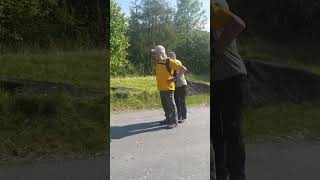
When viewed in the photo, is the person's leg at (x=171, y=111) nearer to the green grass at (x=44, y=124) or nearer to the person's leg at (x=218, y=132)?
the person's leg at (x=218, y=132)

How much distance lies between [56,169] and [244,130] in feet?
5.63

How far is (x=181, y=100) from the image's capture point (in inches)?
167

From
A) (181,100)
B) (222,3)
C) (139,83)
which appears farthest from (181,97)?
(222,3)

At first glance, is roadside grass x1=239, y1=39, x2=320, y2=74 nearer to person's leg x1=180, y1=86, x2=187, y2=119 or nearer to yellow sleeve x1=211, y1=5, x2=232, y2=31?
yellow sleeve x1=211, y1=5, x2=232, y2=31

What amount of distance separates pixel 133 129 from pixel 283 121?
1.48 metres

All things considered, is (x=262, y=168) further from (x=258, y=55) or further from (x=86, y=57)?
(x=86, y=57)

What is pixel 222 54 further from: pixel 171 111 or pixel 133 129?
pixel 133 129

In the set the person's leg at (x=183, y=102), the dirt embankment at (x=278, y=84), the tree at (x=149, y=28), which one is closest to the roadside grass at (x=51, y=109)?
the tree at (x=149, y=28)

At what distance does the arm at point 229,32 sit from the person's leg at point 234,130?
315 millimetres

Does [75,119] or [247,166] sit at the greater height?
[75,119]

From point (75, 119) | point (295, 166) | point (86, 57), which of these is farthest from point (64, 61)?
point (295, 166)

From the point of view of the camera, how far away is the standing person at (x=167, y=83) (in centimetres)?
417

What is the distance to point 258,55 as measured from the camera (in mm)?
4598

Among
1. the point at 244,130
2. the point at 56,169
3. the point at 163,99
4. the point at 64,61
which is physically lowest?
the point at 56,169
